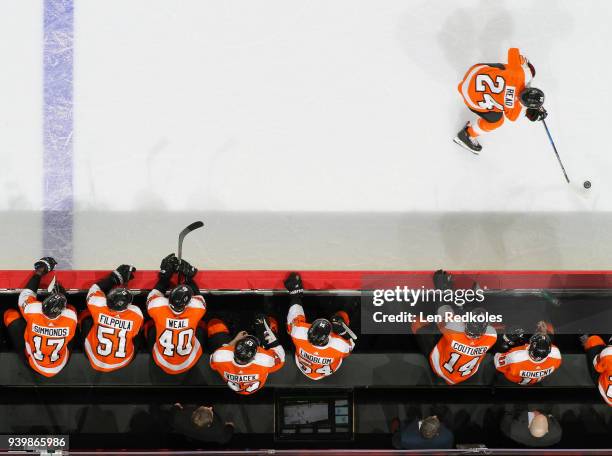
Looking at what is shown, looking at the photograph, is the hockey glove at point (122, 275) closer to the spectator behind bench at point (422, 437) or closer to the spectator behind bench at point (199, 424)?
the spectator behind bench at point (199, 424)

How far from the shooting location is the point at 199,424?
13.9ft

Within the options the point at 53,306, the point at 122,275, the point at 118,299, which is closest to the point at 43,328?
the point at 53,306

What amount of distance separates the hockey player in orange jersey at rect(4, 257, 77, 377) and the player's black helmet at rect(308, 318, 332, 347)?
1329 millimetres

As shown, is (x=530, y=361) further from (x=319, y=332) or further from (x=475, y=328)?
(x=319, y=332)


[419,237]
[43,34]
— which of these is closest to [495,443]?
[419,237]

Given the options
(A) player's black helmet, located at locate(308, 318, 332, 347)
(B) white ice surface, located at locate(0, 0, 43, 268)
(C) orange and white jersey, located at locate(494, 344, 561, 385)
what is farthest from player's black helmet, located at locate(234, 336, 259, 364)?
(B) white ice surface, located at locate(0, 0, 43, 268)

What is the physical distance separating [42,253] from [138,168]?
84cm

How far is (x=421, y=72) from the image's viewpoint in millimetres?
5008

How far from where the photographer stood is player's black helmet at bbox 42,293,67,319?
395 centimetres

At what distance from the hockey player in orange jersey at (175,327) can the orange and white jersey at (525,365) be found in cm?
177

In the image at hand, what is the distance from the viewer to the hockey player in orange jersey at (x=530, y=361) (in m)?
4.07

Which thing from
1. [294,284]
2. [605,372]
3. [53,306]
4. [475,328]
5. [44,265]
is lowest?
[605,372]

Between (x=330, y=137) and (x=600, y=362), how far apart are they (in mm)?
2180

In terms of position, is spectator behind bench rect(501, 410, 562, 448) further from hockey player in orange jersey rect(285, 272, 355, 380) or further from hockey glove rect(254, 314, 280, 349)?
hockey glove rect(254, 314, 280, 349)
